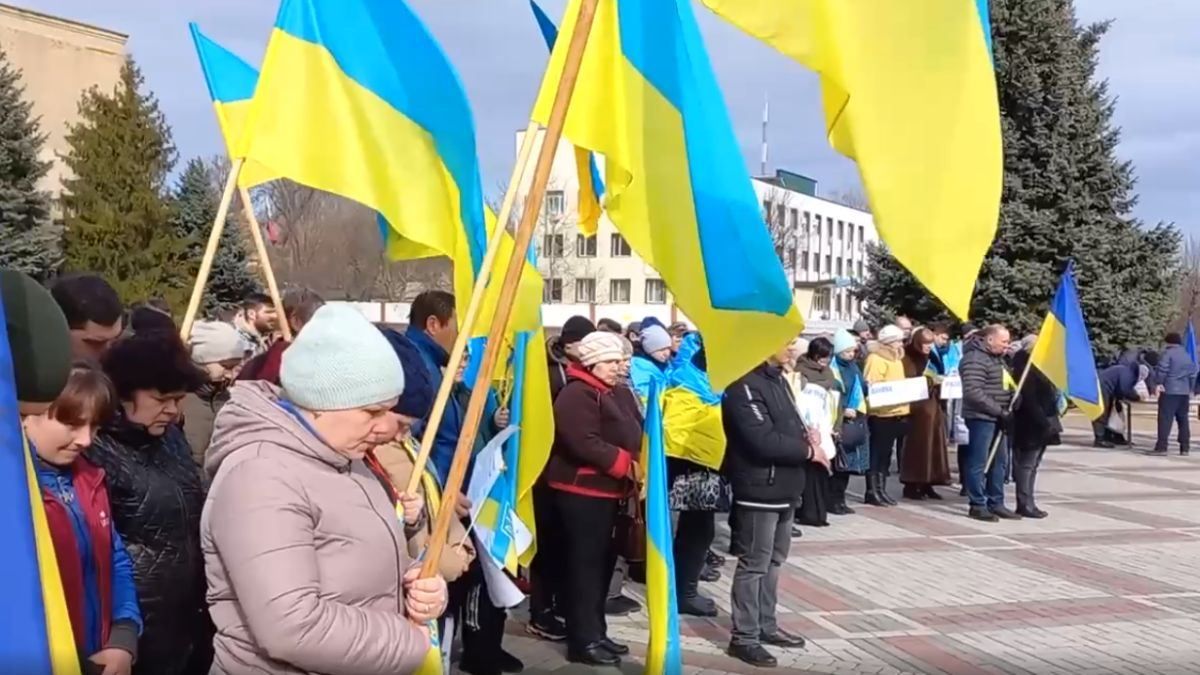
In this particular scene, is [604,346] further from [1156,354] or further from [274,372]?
[1156,354]

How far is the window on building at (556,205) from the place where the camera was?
45150 millimetres

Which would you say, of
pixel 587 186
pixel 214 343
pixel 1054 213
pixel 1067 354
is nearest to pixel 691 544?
pixel 587 186

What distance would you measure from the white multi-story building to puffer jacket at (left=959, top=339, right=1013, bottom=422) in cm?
2624

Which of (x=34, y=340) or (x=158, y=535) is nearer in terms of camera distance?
(x=34, y=340)

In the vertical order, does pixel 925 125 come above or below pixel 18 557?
above

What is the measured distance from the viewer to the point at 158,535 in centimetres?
324

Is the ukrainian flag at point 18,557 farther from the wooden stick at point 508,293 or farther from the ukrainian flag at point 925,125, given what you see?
the ukrainian flag at point 925,125

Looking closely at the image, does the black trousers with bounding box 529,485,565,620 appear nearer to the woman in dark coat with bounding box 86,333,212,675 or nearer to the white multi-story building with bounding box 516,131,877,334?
the woman in dark coat with bounding box 86,333,212,675

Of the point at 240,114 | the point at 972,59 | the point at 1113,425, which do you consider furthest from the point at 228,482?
the point at 1113,425

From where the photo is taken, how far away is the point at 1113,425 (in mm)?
18031

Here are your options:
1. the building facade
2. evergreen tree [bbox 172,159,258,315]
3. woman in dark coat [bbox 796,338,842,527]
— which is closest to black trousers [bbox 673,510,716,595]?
woman in dark coat [bbox 796,338,842,527]

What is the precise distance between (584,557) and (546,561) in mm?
816

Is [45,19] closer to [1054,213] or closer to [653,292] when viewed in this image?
[1054,213]

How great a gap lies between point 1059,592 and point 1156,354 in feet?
44.6
